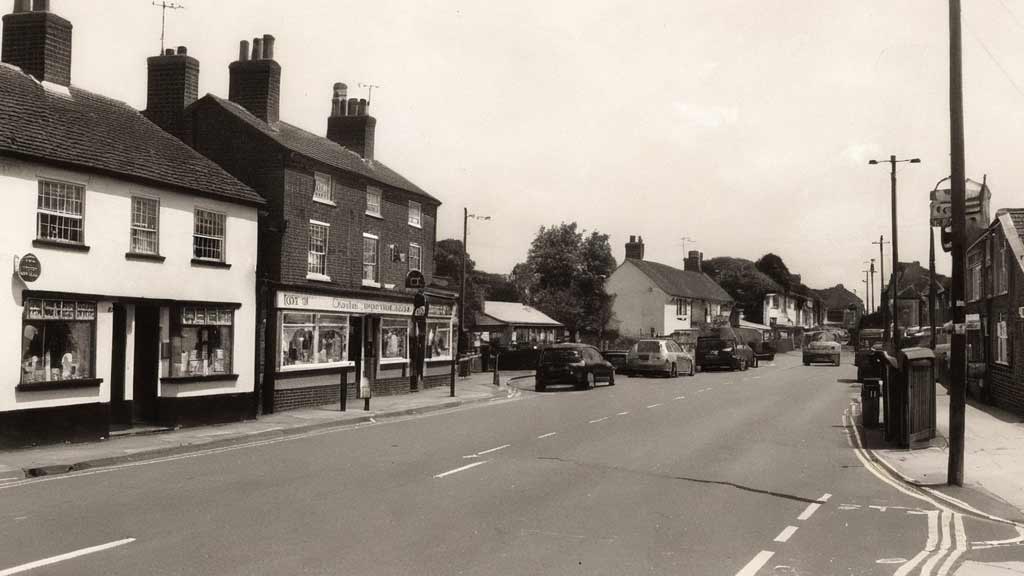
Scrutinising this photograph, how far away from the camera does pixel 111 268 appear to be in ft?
56.6

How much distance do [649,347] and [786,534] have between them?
32.8 metres

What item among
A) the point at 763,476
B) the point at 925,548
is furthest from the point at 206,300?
the point at 925,548

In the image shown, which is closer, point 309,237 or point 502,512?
point 502,512

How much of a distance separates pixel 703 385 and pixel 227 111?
2085 centimetres

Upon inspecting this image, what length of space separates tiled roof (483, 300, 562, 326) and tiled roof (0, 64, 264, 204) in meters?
Result: 39.3

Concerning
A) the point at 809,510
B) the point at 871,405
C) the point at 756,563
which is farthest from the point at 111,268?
the point at 871,405

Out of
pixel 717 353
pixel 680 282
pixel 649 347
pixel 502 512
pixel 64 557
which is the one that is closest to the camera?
pixel 64 557

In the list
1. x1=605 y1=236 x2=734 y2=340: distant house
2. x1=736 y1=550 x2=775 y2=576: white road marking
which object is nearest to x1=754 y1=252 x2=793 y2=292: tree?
x1=605 y1=236 x2=734 y2=340: distant house

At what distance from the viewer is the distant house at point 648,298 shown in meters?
75.3

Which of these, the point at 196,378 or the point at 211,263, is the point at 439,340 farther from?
the point at 196,378

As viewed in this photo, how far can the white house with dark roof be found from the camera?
15.4 metres

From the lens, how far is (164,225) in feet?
61.2

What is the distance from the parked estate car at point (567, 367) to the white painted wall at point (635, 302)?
142ft

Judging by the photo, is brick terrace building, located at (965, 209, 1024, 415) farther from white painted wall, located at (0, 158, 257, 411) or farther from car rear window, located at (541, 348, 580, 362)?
white painted wall, located at (0, 158, 257, 411)
